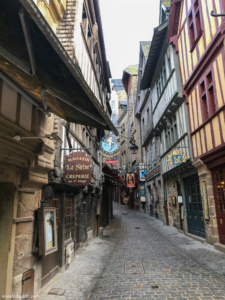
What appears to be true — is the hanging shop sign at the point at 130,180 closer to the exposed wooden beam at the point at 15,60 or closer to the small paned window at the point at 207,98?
the small paned window at the point at 207,98

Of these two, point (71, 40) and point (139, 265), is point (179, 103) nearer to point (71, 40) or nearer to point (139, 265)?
point (71, 40)

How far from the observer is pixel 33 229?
4.11 metres

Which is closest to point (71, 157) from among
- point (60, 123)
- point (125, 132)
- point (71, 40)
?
point (60, 123)

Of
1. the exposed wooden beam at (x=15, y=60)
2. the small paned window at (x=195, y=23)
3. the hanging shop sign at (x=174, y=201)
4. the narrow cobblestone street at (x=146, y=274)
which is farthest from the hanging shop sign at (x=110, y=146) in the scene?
the exposed wooden beam at (x=15, y=60)

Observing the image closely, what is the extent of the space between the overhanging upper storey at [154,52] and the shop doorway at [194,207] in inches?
309

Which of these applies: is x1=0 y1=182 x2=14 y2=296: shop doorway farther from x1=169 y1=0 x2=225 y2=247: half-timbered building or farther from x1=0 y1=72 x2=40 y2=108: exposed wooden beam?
x1=169 y1=0 x2=225 y2=247: half-timbered building

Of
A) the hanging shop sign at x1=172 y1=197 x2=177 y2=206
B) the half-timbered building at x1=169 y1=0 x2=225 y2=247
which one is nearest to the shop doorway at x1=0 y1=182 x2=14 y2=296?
the half-timbered building at x1=169 y1=0 x2=225 y2=247

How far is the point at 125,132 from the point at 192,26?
2503 cm

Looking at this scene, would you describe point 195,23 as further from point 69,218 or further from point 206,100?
point 69,218

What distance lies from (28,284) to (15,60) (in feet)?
11.9

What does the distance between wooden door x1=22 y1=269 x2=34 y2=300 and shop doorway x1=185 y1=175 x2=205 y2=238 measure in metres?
6.80

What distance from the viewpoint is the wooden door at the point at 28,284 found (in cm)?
360

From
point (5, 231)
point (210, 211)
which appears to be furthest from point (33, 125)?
point (210, 211)

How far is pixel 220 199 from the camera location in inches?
276
